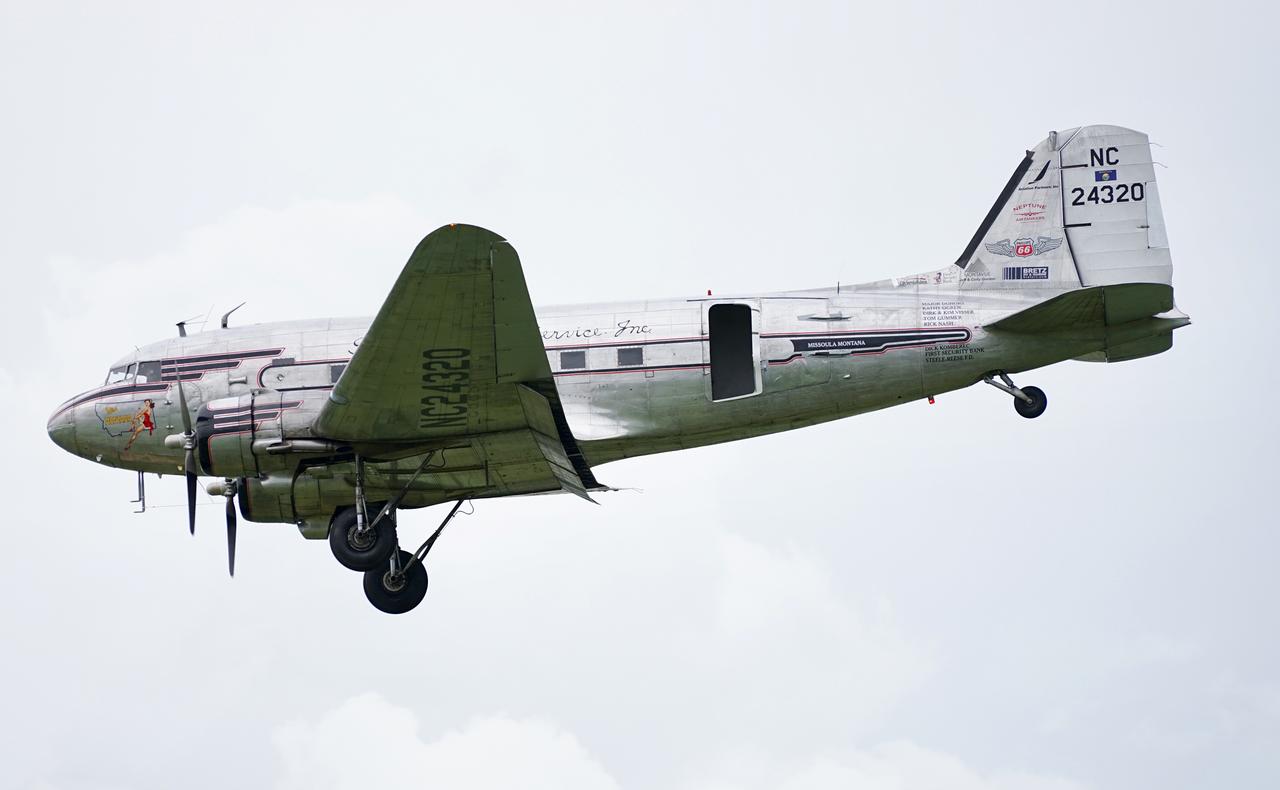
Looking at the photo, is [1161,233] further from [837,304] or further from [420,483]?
[420,483]

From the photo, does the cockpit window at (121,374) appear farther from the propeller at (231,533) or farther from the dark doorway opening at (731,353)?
the dark doorway opening at (731,353)

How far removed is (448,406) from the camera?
21.0 meters

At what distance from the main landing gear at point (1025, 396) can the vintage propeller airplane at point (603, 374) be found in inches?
1.1

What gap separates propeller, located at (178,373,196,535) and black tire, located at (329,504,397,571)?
1.91m

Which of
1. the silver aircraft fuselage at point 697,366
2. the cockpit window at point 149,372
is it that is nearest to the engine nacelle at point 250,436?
the silver aircraft fuselage at point 697,366

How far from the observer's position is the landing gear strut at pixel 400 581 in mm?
23078

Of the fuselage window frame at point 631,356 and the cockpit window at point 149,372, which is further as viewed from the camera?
the cockpit window at point 149,372

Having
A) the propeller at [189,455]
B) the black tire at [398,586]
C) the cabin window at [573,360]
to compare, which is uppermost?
the cabin window at [573,360]

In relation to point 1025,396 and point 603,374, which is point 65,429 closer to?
point 603,374

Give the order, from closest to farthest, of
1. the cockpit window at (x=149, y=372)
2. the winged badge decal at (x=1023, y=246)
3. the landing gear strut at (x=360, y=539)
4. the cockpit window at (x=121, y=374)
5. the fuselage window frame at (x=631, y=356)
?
1. the landing gear strut at (x=360, y=539)
2. the fuselage window frame at (x=631, y=356)
3. the winged badge decal at (x=1023, y=246)
4. the cockpit window at (x=149, y=372)
5. the cockpit window at (x=121, y=374)

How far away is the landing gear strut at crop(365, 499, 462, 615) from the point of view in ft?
75.7

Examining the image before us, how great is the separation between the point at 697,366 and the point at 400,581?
197 inches

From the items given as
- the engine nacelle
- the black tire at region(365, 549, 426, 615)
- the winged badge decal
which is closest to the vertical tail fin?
the winged badge decal

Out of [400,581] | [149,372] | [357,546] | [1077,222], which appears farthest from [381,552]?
[1077,222]
